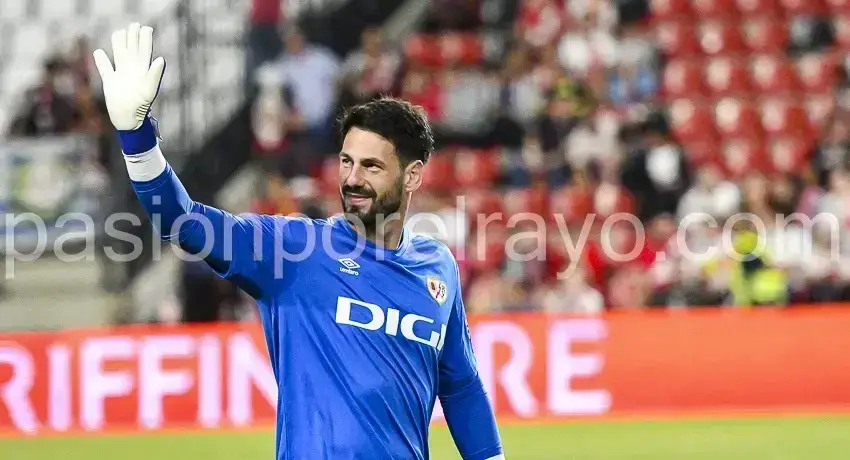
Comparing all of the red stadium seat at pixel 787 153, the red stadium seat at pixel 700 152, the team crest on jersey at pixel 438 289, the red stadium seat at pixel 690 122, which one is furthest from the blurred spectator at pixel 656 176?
the team crest on jersey at pixel 438 289

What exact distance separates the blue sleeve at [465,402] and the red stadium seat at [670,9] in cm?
1346

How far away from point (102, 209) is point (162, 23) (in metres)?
2.59

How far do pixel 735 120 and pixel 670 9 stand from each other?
1.93 metres

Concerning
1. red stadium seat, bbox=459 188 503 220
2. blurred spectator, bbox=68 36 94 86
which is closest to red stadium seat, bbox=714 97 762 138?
red stadium seat, bbox=459 188 503 220

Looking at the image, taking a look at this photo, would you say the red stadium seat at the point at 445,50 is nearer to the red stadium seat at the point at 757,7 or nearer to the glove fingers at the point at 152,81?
the red stadium seat at the point at 757,7

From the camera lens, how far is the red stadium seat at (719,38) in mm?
17344

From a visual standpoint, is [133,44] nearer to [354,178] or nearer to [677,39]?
[354,178]

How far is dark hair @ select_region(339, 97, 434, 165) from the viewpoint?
14.3 ft

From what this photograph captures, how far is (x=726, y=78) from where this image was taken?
17047mm

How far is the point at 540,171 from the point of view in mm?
15273

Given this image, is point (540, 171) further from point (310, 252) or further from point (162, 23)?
point (310, 252)

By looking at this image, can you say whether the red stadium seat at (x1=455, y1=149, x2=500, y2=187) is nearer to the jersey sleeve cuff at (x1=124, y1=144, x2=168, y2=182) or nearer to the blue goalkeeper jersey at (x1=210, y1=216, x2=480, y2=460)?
the blue goalkeeper jersey at (x1=210, y1=216, x2=480, y2=460)

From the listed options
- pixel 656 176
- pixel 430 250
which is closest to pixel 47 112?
pixel 656 176

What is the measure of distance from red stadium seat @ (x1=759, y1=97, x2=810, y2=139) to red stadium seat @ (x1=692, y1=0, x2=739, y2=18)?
1545 mm
